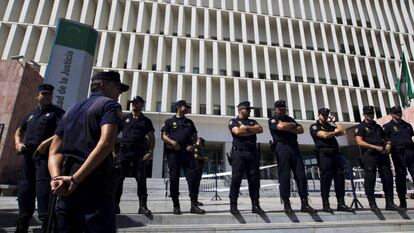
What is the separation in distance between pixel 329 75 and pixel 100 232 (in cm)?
2790

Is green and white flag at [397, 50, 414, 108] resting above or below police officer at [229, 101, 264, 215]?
above

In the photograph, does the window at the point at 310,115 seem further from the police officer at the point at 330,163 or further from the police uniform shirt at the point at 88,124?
the police uniform shirt at the point at 88,124

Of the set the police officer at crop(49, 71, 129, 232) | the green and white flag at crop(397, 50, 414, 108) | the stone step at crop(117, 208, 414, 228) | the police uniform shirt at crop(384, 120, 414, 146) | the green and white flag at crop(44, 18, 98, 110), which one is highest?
the green and white flag at crop(397, 50, 414, 108)

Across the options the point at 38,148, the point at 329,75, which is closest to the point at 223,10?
the point at 329,75

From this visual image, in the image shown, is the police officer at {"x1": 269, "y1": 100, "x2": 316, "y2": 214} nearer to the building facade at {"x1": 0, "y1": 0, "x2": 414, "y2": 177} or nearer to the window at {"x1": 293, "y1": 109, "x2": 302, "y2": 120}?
the building facade at {"x1": 0, "y1": 0, "x2": 414, "y2": 177}

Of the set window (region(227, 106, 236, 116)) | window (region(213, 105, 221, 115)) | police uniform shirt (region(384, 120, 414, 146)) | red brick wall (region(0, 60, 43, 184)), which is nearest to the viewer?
police uniform shirt (region(384, 120, 414, 146))

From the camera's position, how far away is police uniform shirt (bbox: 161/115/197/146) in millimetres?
5191

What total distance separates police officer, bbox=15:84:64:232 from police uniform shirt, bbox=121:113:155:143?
44.0 inches

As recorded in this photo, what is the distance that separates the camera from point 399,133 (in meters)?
5.74

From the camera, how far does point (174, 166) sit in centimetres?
502

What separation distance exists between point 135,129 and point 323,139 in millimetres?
3481

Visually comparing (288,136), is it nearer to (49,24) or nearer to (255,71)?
(255,71)

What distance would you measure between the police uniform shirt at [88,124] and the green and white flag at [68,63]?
16.9 ft

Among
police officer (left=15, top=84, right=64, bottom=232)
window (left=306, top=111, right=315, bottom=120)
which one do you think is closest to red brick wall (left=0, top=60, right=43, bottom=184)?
police officer (left=15, top=84, right=64, bottom=232)
